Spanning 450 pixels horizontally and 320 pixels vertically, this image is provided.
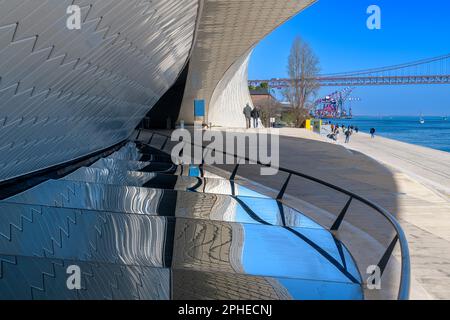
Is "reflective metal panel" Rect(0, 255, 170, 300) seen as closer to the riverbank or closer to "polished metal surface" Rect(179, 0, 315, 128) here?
the riverbank

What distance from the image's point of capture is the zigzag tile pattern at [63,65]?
399cm

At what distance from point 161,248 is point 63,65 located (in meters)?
2.61

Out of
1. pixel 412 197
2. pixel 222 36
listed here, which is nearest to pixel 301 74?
pixel 222 36

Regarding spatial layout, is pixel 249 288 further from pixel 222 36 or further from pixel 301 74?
pixel 301 74

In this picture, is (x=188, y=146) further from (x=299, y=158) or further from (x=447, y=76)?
(x=447, y=76)

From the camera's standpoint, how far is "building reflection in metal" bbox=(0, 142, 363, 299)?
2906 mm

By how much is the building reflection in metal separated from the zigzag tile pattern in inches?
34.2

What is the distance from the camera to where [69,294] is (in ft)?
8.88

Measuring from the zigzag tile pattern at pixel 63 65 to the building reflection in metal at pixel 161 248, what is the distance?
0.87 meters

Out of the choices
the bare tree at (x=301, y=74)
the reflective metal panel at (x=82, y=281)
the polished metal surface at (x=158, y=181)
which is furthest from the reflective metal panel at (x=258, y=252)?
the bare tree at (x=301, y=74)

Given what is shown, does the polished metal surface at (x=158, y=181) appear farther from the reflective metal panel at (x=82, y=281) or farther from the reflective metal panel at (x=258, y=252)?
the reflective metal panel at (x=82, y=281)

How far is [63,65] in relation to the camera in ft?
17.7
